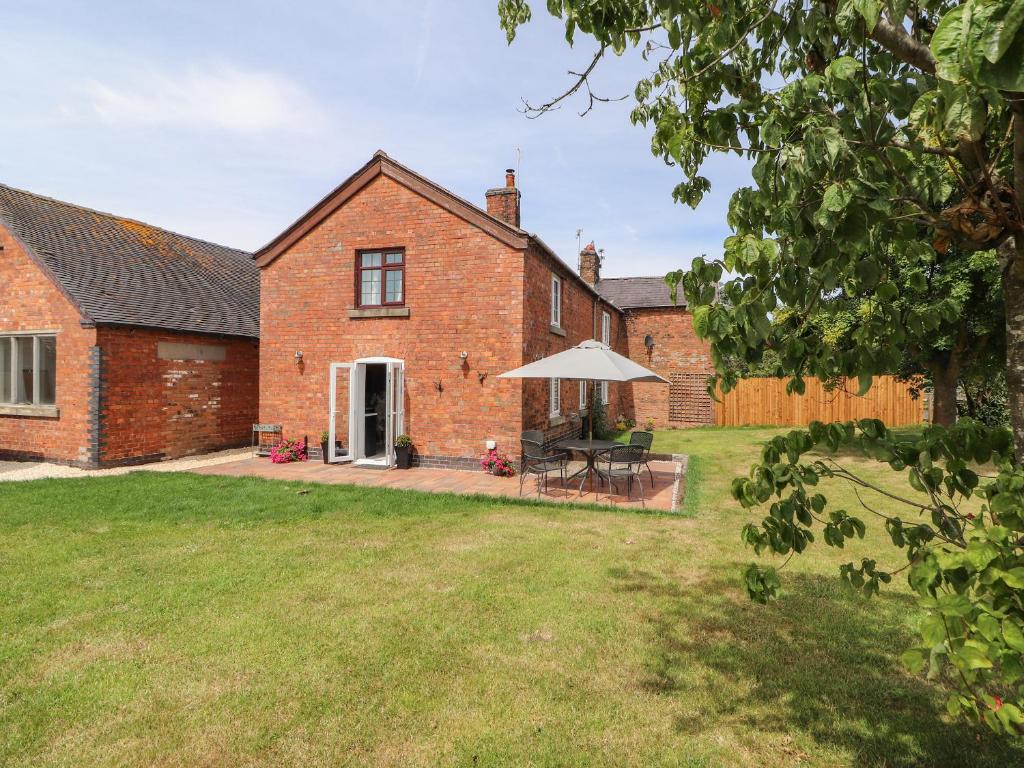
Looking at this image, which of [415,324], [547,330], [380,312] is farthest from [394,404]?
[547,330]

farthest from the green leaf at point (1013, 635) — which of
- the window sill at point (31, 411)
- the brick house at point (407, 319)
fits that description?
the window sill at point (31, 411)

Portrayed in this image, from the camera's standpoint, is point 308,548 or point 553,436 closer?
point 308,548

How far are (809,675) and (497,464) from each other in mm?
8635

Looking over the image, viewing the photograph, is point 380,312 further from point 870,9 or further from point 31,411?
point 870,9

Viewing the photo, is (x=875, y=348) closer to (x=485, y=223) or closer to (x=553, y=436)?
(x=485, y=223)

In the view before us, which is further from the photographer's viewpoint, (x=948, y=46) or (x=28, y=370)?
(x=28, y=370)

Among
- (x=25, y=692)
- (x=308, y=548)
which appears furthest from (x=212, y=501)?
(x=25, y=692)

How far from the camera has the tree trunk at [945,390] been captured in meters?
15.0

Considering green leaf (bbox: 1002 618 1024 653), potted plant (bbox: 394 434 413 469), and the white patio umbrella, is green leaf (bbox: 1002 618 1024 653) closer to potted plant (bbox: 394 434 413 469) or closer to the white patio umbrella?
the white patio umbrella

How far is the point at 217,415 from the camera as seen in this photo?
52.3ft

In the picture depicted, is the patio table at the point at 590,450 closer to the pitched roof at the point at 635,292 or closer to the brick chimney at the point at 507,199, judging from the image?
the brick chimney at the point at 507,199

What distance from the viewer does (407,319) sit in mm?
13609

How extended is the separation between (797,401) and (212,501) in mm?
23324

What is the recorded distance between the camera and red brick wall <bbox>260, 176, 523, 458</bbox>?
12.8 m
